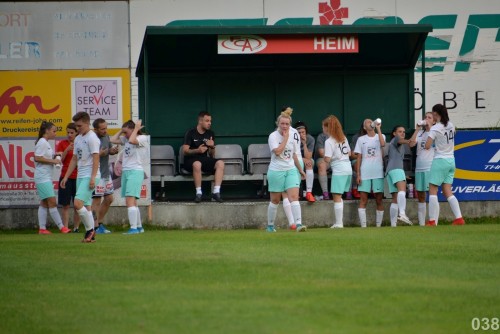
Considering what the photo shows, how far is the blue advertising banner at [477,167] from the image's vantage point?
977 inches

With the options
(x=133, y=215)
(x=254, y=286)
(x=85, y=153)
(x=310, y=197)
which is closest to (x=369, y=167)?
(x=310, y=197)

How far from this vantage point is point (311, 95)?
1041 inches

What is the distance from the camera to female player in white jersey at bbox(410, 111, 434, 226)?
76.7 feet

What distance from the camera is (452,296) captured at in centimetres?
1054

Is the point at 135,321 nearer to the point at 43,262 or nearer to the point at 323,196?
the point at 43,262

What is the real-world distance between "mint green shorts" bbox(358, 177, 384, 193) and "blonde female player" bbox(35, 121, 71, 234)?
5918mm

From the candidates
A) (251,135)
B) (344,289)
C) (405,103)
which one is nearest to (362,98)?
(405,103)

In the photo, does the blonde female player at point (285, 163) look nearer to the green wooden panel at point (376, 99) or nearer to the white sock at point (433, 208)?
the white sock at point (433, 208)

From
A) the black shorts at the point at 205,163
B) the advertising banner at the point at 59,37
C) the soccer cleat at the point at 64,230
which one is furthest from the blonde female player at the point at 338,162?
the advertising banner at the point at 59,37

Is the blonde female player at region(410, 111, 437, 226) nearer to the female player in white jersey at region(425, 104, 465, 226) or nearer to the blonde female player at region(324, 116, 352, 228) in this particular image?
the female player in white jersey at region(425, 104, 465, 226)

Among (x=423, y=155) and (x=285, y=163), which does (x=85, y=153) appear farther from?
(x=423, y=155)

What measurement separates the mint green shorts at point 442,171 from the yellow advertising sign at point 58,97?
7653 mm

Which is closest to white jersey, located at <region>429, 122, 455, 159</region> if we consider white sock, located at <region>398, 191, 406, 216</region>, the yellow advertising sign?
white sock, located at <region>398, 191, 406, 216</region>

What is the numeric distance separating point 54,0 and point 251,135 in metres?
5.43
